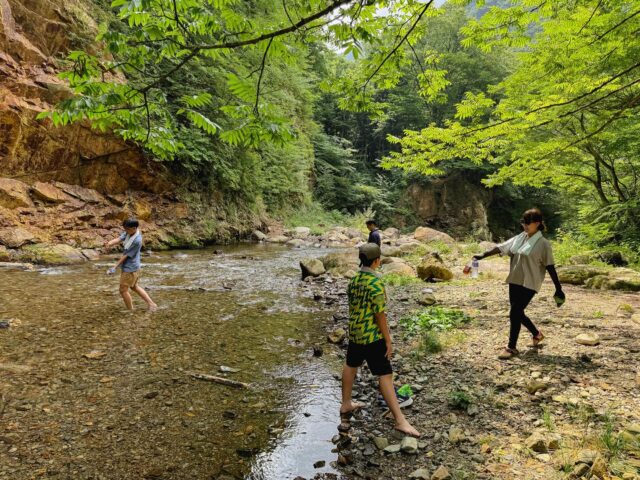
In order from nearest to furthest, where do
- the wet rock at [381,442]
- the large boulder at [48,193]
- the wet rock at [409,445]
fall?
the wet rock at [409,445] < the wet rock at [381,442] < the large boulder at [48,193]

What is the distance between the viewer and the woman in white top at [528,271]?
481 cm

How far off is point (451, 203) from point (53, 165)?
33229 millimetres

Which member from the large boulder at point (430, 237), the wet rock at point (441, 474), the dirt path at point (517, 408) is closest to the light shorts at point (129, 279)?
the dirt path at point (517, 408)

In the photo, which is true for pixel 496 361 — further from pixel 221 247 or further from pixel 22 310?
pixel 221 247

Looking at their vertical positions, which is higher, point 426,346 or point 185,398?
point 426,346

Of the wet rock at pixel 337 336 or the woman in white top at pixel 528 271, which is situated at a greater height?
the woman in white top at pixel 528 271

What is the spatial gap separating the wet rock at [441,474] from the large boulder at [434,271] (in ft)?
28.1

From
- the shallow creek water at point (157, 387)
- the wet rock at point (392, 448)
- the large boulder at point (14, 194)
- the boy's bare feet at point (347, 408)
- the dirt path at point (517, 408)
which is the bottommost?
the shallow creek water at point (157, 387)

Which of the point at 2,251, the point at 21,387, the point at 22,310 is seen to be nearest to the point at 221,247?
the point at 2,251

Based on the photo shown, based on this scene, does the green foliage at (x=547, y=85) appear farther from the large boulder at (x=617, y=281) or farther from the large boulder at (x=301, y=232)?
the large boulder at (x=301, y=232)

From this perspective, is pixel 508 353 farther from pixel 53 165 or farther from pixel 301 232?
pixel 301 232

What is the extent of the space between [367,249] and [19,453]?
12.1 feet

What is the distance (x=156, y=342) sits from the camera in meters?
5.89

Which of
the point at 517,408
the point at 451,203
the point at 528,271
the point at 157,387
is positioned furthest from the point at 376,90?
the point at 451,203
